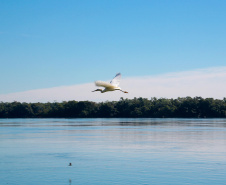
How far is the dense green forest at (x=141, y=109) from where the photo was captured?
165 metres

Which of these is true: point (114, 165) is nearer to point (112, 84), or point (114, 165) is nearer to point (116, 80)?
point (116, 80)

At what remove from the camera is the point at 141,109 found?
180 m

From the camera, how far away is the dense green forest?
541ft

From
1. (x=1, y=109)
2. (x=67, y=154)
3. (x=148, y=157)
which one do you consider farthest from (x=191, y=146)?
(x=1, y=109)

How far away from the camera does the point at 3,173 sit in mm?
25938

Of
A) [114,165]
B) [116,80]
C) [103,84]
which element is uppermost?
[116,80]

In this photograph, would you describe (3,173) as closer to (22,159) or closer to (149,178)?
(22,159)

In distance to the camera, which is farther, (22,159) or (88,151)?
(88,151)

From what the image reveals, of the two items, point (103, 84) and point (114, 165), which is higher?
point (103, 84)

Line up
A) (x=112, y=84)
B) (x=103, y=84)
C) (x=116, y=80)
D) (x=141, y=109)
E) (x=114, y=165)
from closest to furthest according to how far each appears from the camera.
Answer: (x=103, y=84)
(x=112, y=84)
(x=116, y=80)
(x=114, y=165)
(x=141, y=109)

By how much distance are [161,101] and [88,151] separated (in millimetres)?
148942

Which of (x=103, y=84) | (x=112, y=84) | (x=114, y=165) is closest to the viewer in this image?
(x=103, y=84)

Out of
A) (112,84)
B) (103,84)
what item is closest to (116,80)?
(112,84)

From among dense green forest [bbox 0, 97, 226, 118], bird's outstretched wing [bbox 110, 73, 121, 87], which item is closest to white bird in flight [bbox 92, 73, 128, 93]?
bird's outstretched wing [bbox 110, 73, 121, 87]
